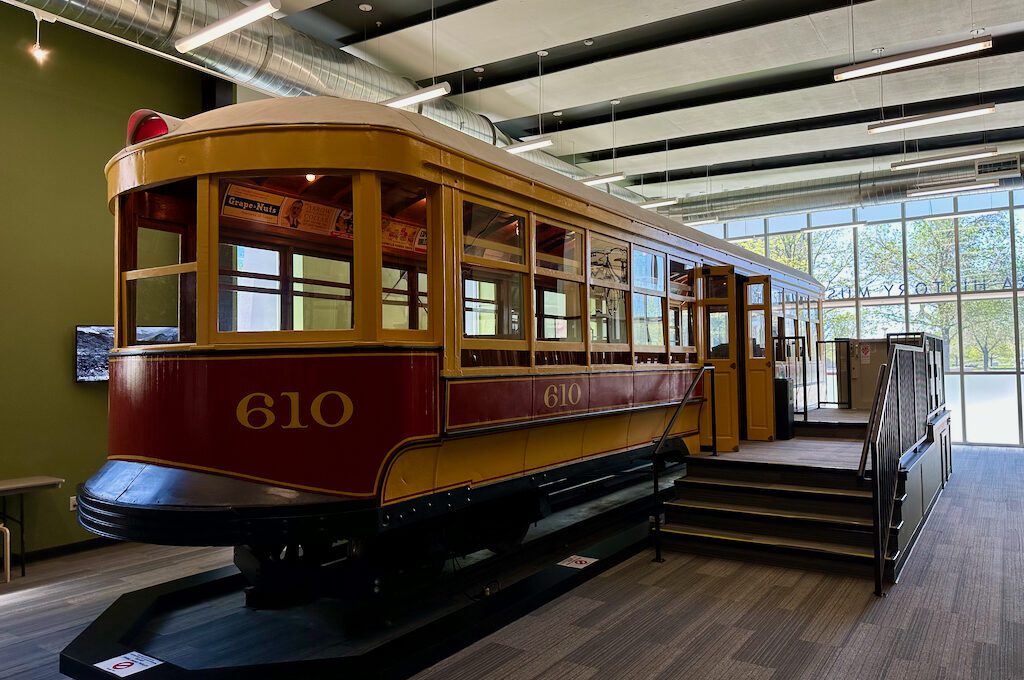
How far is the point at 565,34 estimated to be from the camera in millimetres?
7332

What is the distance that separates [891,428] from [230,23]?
588cm

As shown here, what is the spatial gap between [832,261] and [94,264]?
532 inches

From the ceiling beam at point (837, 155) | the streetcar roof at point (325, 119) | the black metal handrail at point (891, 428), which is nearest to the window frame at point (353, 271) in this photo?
the streetcar roof at point (325, 119)

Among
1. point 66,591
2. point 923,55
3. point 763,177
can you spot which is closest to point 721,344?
point 923,55

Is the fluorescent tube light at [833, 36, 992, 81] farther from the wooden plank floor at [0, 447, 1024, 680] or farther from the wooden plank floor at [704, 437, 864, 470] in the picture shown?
the wooden plank floor at [0, 447, 1024, 680]

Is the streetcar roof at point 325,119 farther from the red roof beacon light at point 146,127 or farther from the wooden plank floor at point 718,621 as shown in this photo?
the wooden plank floor at point 718,621

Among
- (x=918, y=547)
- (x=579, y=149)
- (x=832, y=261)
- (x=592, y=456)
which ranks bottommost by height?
(x=918, y=547)

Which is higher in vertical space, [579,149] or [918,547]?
[579,149]

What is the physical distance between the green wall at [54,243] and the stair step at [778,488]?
566 cm

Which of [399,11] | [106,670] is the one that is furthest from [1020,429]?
[106,670]

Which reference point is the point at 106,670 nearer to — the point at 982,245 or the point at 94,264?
the point at 94,264

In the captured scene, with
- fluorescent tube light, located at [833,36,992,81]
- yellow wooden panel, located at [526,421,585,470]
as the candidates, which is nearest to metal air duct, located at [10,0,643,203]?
yellow wooden panel, located at [526,421,585,470]

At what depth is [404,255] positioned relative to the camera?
155 inches

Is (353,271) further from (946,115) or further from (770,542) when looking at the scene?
(946,115)
